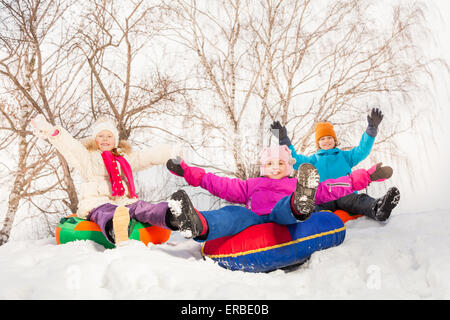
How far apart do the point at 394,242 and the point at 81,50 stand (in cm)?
484

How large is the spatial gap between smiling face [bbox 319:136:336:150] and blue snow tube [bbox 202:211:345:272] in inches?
60.6

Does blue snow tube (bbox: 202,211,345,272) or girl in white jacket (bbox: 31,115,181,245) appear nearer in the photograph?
blue snow tube (bbox: 202,211,345,272)

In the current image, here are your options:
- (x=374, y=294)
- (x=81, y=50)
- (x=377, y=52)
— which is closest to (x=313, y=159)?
(x=374, y=294)

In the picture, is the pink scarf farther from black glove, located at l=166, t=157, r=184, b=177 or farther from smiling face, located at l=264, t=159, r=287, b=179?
smiling face, located at l=264, t=159, r=287, b=179

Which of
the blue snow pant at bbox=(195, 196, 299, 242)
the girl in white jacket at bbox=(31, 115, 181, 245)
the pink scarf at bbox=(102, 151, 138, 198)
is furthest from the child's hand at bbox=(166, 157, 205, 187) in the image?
the blue snow pant at bbox=(195, 196, 299, 242)

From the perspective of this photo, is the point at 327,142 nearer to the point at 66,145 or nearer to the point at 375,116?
the point at 375,116

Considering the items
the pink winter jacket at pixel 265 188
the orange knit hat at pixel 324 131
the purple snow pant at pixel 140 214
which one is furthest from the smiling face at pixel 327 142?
the purple snow pant at pixel 140 214

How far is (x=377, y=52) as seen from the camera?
5.07 m

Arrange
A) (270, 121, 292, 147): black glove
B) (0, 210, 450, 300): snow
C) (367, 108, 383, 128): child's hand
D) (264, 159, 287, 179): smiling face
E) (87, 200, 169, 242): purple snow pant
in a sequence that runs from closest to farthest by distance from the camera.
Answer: (0, 210, 450, 300): snow
(87, 200, 169, 242): purple snow pant
(264, 159, 287, 179): smiling face
(367, 108, 383, 128): child's hand
(270, 121, 292, 147): black glove

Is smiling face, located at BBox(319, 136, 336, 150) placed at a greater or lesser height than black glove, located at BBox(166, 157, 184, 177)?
greater

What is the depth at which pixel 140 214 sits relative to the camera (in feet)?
8.20

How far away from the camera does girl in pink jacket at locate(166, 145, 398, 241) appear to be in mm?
1900

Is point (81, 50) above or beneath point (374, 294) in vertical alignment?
above

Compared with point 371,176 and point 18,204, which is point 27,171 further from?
point 371,176
